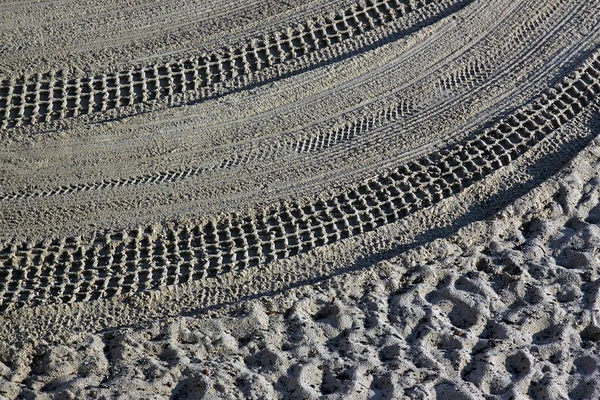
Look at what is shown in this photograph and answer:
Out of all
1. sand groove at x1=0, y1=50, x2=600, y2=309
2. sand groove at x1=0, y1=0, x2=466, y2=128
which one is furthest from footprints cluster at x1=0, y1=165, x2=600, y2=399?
sand groove at x1=0, y1=0, x2=466, y2=128

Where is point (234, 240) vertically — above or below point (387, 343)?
below

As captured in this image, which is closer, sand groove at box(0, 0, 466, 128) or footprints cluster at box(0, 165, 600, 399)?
footprints cluster at box(0, 165, 600, 399)

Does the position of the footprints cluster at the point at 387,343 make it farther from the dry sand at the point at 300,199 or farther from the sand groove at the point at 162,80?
the sand groove at the point at 162,80

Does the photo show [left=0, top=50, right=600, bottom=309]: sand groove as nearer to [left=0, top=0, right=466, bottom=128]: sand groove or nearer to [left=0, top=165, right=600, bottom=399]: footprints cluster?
[left=0, top=165, right=600, bottom=399]: footprints cluster

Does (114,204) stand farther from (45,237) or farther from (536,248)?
(536,248)

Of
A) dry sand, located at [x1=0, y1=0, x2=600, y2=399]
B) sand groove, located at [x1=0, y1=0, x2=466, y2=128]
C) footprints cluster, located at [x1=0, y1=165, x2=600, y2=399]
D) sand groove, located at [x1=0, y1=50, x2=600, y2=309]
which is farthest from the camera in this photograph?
sand groove, located at [x1=0, y1=0, x2=466, y2=128]

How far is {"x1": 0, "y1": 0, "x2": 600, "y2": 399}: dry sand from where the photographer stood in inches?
167

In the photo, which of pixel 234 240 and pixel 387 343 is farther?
pixel 234 240

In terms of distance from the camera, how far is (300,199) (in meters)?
5.15

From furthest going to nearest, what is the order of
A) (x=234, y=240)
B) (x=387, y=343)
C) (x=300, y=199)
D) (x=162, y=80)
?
(x=162, y=80) < (x=300, y=199) < (x=234, y=240) < (x=387, y=343)

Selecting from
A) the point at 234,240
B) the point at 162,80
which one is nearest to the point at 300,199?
the point at 234,240

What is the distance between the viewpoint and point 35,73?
19.2ft

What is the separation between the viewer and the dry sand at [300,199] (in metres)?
4.25

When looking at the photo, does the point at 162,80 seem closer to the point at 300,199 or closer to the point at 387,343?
the point at 300,199
